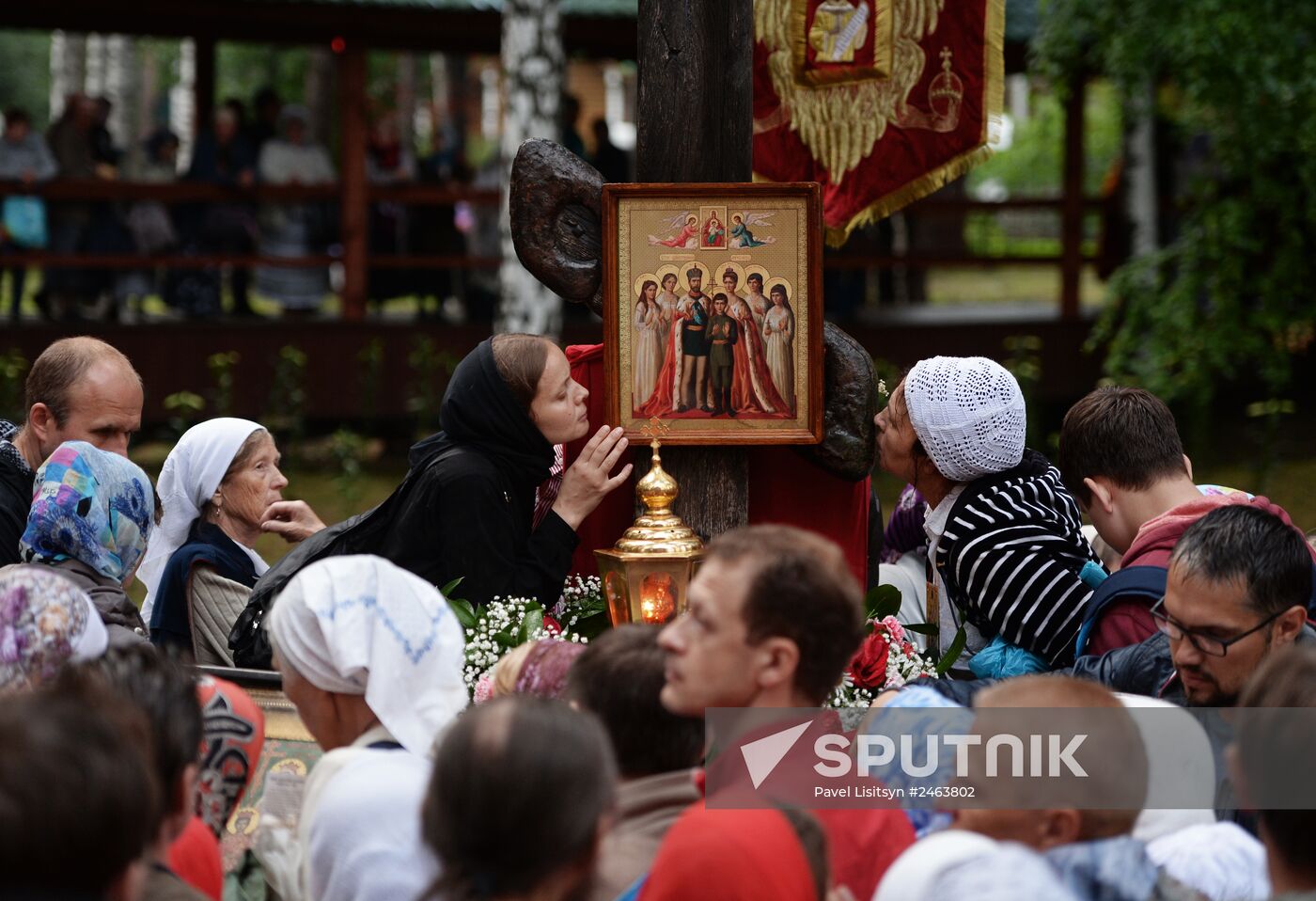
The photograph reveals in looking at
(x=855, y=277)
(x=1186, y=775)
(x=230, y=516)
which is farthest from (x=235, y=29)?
(x=1186, y=775)

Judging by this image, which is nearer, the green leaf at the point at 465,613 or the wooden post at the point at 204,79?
the green leaf at the point at 465,613

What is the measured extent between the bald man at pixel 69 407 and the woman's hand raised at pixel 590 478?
1.36 meters

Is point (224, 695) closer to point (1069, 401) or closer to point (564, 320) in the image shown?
point (564, 320)

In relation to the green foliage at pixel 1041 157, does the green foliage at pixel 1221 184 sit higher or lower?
lower

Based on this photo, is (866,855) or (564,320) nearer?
(866,855)

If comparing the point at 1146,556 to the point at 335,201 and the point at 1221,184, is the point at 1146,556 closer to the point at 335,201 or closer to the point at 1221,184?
the point at 1221,184

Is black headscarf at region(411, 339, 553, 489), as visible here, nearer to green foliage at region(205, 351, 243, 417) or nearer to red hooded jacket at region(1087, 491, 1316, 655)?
red hooded jacket at region(1087, 491, 1316, 655)

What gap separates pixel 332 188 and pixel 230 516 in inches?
363

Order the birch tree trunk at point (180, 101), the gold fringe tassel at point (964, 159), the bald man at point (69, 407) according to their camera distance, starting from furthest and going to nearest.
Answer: the birch tree trunk at point (180, 101) → the gold fringe tassel at point (964, 159) → the bald man at point (69, 407)

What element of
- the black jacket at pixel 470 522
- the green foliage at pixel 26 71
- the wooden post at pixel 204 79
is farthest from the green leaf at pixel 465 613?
the green foliage at pixel 26 71

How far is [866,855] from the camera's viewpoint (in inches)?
115

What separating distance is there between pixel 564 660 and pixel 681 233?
1806 millimetres

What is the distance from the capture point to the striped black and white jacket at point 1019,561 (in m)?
4.37

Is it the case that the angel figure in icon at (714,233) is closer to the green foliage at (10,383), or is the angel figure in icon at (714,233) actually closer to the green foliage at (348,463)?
the green foliage at (348,463)
